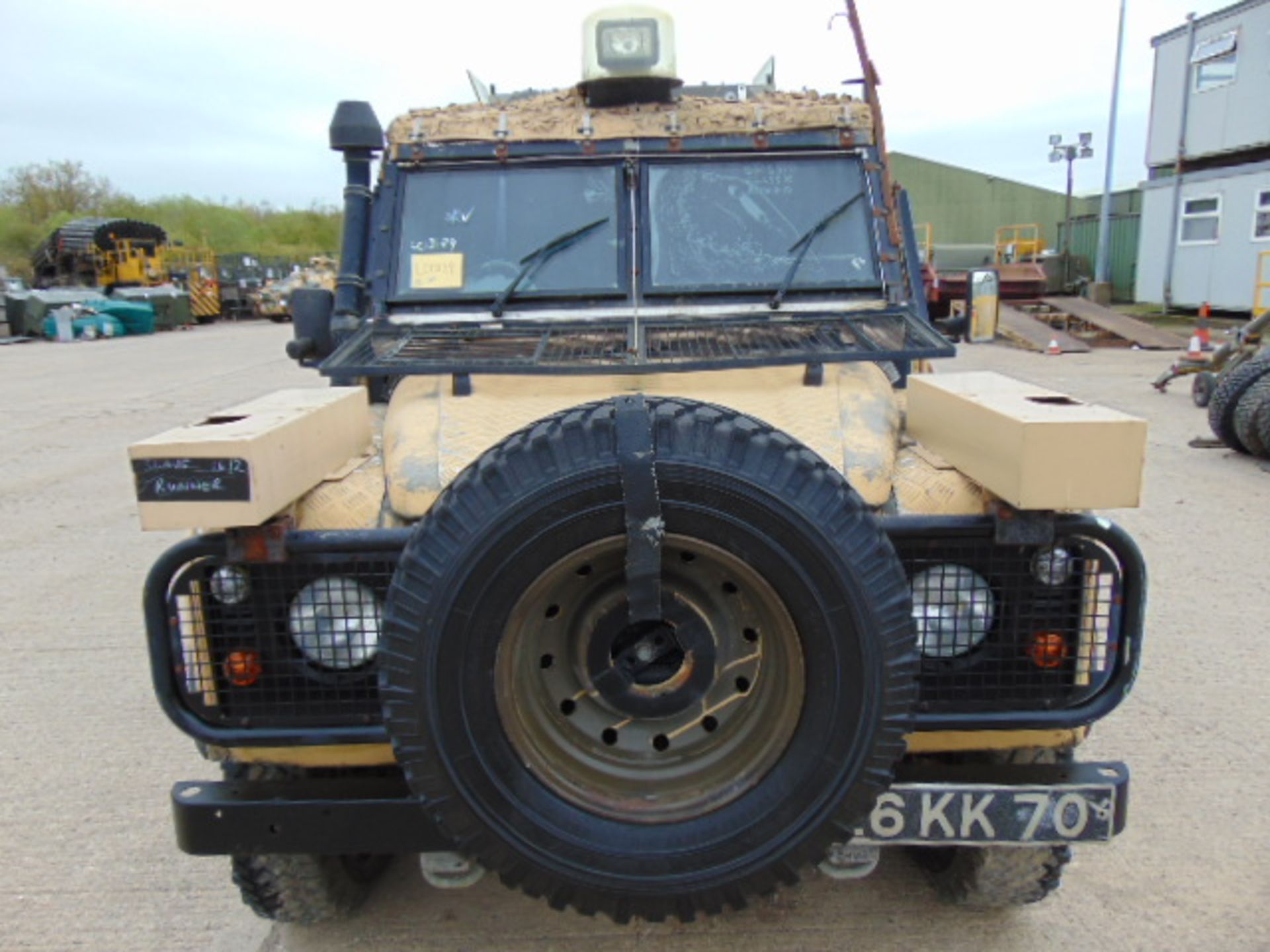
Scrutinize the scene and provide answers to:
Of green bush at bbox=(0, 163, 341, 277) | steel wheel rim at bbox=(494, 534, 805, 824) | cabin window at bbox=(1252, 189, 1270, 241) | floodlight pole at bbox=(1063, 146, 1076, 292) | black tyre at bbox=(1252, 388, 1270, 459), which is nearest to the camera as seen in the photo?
steel wheel rim at bbox=(494, 534, 805, 824)

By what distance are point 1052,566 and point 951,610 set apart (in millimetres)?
247

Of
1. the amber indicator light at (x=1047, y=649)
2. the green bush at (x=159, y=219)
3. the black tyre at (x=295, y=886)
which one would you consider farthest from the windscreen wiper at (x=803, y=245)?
the green bush at (x=159, y=219)

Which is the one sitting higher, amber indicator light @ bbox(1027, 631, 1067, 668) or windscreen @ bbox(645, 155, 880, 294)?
windscreen @ bbox(645, 155, 880, 294)

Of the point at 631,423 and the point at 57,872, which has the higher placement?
the point at 631,423

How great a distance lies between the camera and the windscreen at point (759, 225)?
3721 millimetres

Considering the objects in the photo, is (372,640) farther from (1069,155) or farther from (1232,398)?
(1069,155)

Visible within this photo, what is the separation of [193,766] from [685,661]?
8.59 feet

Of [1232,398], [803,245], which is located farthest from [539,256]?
[1232,398]

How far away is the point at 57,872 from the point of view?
333 cm

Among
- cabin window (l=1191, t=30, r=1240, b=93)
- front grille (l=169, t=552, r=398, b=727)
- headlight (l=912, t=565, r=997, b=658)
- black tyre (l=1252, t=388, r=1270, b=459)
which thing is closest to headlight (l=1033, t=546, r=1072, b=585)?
headlight (l=912, t=565, r=997, b=658)

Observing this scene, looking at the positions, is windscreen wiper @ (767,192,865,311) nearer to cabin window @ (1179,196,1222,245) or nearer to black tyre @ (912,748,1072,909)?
black tyre @ (912,748,1072,909)

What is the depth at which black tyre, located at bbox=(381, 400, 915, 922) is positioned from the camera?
2074mm

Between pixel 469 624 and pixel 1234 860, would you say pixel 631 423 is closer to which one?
pixel 469 624

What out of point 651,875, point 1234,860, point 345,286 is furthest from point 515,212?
point 1234,860
